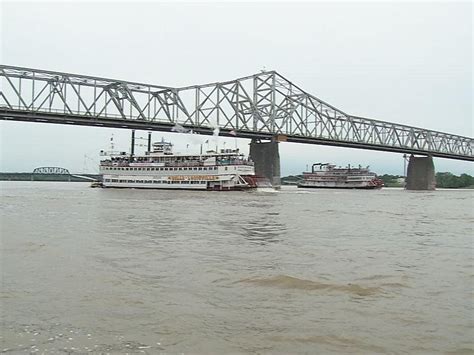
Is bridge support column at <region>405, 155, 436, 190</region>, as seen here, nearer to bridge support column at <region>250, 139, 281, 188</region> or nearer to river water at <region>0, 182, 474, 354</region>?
bridge support column at <region>250, 139, 281, 188</region>

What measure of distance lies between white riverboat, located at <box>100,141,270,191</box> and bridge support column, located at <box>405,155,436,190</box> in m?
49.2

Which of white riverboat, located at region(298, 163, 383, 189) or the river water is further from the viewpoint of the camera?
white riverboat, located at region(298, 163, 383, 189)

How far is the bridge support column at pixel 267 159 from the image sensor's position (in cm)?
8019

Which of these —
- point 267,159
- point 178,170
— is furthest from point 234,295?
point 267,159

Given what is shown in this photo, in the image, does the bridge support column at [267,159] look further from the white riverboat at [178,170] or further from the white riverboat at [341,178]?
the white riverboat at [341,178]

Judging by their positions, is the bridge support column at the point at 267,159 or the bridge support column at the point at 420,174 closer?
the bridge support column at the point at 267,159

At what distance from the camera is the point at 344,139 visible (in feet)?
317

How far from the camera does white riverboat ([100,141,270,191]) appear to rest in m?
68.6

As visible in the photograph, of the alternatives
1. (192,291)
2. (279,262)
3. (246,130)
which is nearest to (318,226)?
(279,262)

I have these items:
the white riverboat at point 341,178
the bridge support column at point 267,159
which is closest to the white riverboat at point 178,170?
the bridge support column at point 267,159

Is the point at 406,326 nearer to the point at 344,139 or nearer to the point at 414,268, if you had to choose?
the point at 414,268

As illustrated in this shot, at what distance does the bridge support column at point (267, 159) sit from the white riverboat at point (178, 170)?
20.0ft

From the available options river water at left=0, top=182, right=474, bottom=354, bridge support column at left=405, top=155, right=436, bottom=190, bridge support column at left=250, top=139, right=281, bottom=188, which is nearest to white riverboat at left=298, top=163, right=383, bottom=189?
bridge support column at left=405, top=155, right=436, bottom=190

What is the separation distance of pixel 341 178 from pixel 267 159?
40381mm
